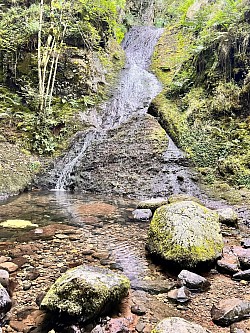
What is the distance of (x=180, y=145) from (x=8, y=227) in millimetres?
6755

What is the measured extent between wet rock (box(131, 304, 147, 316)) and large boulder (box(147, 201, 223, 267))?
2.96 feet

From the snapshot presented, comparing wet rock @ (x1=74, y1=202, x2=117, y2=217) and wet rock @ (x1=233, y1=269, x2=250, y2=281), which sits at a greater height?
wet rock @ (x1=233, y1=269, x2=250, y2=281)

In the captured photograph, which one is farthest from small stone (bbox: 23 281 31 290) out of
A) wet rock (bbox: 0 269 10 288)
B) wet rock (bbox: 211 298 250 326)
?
wet rock (bbox: 211 298 250 326)

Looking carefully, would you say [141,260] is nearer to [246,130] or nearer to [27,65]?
[246,130]

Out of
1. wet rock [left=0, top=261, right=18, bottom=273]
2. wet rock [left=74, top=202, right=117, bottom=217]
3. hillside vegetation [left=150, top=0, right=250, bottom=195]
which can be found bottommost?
wet rock [left=74, top=202, right=117, bottom=217]

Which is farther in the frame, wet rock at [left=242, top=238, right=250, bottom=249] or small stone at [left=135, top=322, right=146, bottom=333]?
wet rock at [left=242, top=238, right=250, bottom=249]

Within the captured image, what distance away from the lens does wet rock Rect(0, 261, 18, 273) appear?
3660mm

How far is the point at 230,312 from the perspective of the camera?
276 centimetres

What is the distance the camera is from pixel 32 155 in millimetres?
10828

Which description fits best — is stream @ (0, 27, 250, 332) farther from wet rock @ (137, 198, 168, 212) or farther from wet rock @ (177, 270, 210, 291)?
wet rock @ (137, 198, 168, 212)

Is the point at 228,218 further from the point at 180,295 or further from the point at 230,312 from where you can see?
the point at 230,312

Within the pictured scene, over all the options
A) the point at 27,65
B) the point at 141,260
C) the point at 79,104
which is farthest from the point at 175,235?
the point at 27,65

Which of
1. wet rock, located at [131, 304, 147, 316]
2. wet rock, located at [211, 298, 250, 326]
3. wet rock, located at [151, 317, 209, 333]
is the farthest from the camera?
wet rock, located at [131, 304, 147, 316]

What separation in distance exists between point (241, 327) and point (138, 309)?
945 mm
